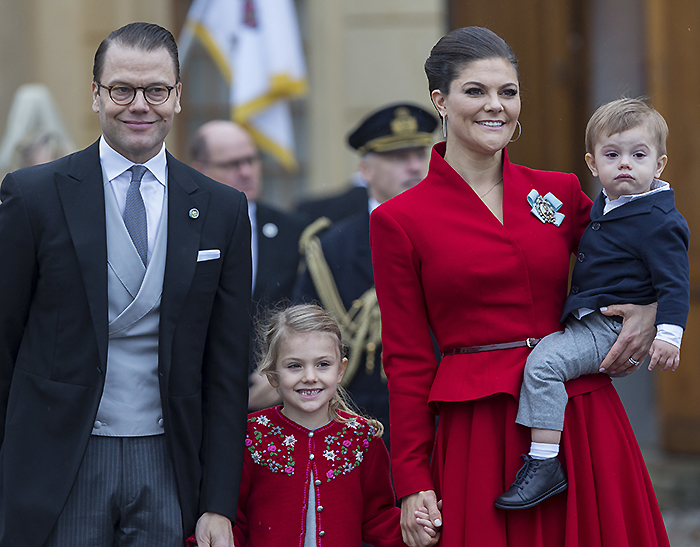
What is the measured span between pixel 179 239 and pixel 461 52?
33.9 inches

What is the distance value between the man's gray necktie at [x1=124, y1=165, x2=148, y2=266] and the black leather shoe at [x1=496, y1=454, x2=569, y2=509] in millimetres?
1047

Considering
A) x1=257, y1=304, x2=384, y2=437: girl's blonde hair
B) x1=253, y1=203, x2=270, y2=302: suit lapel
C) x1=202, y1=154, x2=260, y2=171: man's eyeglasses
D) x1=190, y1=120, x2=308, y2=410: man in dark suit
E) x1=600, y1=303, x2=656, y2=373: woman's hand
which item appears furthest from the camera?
x1=202, y1=154, x2=260, y2=171: man's eyeglasses

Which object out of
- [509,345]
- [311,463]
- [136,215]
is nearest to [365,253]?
[311,463]

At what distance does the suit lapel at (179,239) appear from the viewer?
246 cm

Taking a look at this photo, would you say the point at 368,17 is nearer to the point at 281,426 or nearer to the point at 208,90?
the point at 208,90

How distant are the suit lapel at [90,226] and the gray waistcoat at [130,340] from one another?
3cm

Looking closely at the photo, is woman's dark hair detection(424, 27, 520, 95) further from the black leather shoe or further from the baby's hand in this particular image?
the black leather shoe

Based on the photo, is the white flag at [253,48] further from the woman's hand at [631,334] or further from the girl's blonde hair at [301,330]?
the woman's hand at [631,334]

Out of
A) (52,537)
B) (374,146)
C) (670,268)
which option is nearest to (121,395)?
(52,537)

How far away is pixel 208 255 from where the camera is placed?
8.32 ft

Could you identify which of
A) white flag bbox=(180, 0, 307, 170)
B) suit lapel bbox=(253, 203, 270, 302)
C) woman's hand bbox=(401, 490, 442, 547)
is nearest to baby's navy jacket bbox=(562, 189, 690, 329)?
woman's hand bbox=(401, 490, 442, 547)

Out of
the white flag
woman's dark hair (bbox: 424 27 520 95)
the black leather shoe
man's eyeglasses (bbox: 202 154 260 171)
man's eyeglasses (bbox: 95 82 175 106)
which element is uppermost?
the white flag

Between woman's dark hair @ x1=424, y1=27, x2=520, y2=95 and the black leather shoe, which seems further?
woman's dark hair @ x1=424, y1=27, x2=520, y2=95

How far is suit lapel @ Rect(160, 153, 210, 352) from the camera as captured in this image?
8.05 feet
